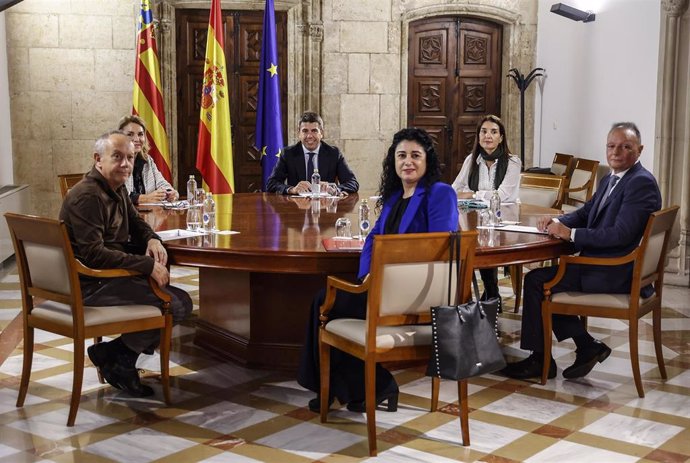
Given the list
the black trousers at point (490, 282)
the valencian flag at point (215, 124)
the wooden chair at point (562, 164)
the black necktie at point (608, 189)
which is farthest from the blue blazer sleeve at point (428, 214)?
the wooden chair at point (562, 164)

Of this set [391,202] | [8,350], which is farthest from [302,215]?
[8,350]

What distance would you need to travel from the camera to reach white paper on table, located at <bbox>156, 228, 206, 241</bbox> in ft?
15.9

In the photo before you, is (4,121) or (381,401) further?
(4,121)

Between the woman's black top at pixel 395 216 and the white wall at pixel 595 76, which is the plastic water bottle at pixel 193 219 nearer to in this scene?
the woman's black top at pixel 395 216

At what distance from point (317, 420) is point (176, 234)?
4.13 ft

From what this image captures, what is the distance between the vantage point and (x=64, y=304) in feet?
14.5

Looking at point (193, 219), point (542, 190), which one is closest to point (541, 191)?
point (542, 190)

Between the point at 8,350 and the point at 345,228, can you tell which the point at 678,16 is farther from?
the point at 8,350

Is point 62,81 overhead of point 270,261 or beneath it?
overhead

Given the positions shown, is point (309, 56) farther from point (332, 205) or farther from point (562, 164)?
point (332, 205)

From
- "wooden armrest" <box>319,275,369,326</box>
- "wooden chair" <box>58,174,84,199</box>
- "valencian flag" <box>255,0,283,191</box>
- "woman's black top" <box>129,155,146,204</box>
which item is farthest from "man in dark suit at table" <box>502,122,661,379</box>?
"valencian flag" <box>255,0,283,191</box>

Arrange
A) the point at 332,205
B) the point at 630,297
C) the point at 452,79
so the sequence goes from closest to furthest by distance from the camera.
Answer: the point at 630,297
the point at 332,205
the point at 452,79

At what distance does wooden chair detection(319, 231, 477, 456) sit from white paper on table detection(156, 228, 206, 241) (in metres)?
1.16

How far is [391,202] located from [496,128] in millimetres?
2422
